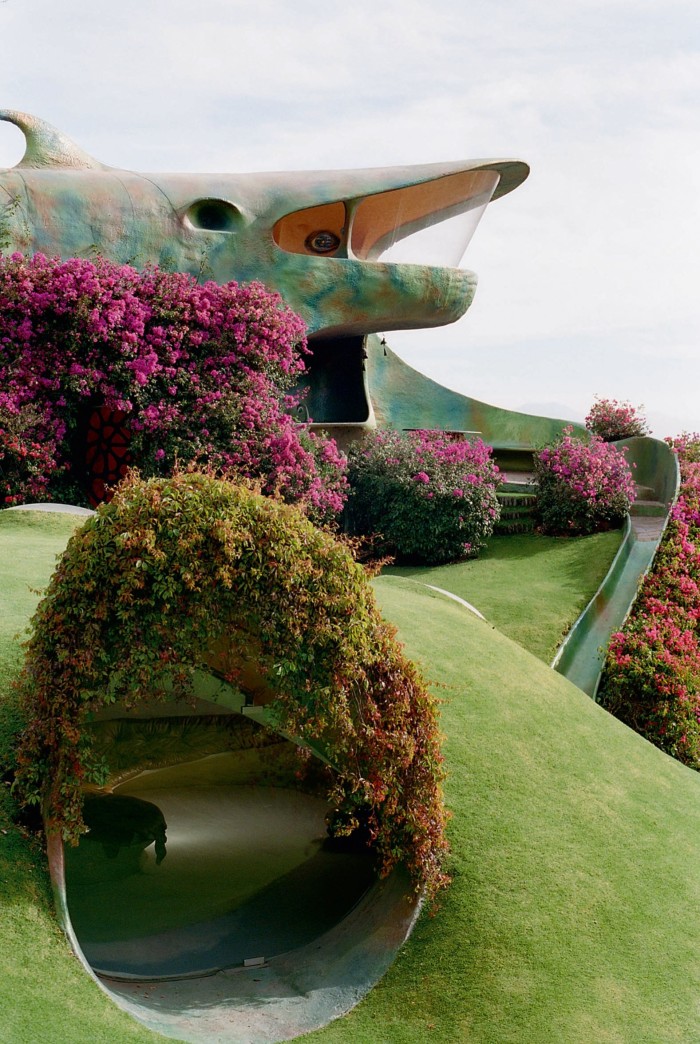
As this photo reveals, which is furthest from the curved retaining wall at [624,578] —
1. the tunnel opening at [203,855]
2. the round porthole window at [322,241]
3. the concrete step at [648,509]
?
the round porthole window at [322,241]

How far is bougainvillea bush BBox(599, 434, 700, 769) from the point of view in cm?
1408

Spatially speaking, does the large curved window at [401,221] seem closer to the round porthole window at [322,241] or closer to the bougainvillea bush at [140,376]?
the round porthole window at [322,241]

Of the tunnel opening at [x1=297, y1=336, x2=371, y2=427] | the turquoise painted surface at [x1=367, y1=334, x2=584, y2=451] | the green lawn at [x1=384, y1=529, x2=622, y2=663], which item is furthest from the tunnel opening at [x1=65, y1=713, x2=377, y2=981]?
the turquoise painted surface at [x1=367, y1=334, x2=584, y2=451]

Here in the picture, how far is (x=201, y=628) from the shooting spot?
7.00m

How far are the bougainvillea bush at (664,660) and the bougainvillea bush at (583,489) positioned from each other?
2.27m

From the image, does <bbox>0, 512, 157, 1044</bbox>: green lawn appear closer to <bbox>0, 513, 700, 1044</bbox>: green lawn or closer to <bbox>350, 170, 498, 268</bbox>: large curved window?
<bbox>0, 513, 700, 1044</bbox>: green lawn

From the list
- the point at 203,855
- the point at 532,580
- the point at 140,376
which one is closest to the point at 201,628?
the point at 203,855

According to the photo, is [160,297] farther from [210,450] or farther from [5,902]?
[5,902]

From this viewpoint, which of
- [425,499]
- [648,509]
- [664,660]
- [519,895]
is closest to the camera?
Result: [519,895]

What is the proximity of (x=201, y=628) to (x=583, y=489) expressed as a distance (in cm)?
1432

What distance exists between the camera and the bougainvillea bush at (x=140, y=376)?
16.8 meters

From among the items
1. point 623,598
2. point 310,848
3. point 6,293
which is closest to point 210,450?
point 6,293

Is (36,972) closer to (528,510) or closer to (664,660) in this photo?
(664,660)

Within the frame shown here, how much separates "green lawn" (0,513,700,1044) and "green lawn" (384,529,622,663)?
13.1 ft
